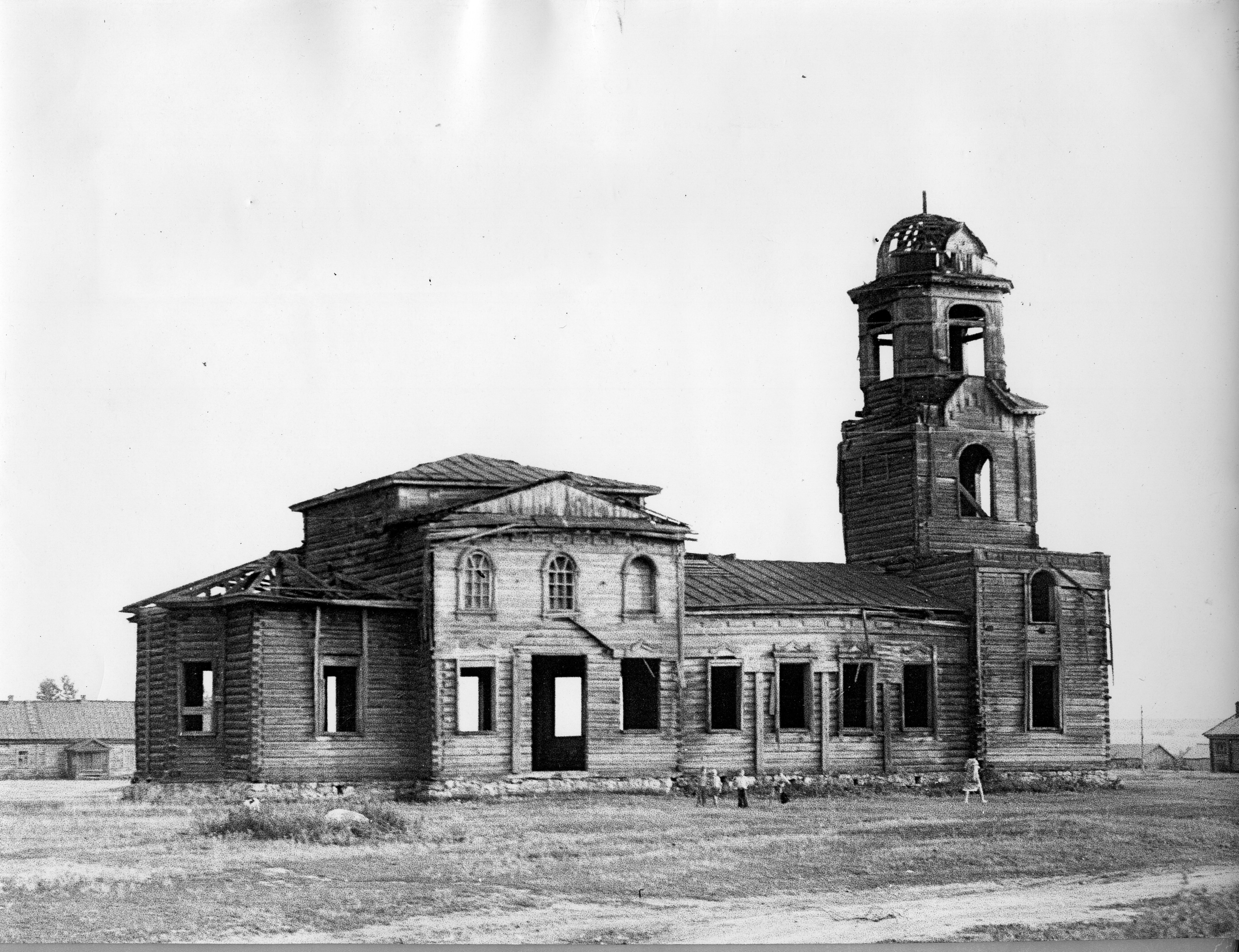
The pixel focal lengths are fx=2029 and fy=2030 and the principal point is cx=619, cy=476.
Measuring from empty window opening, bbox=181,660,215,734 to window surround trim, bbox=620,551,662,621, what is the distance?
9.77 metres

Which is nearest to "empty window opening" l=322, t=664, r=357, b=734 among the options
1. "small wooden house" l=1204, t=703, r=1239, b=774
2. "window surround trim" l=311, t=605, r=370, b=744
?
"window surround trim" l=311, t=605, r=370, b=744

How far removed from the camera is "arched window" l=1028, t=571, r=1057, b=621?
179ft

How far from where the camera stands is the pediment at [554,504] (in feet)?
156

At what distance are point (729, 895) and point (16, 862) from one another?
11875mm

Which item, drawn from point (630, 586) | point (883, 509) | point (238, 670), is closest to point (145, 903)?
point (238, 670)

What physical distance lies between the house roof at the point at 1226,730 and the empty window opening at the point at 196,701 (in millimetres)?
23714

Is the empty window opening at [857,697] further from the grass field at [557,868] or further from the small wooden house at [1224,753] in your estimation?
the small wooden house at [1224,753]

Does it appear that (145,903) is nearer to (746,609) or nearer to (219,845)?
(219,845)

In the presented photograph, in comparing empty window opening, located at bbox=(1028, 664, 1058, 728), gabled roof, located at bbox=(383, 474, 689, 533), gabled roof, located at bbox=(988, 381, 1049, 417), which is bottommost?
empty window opening, located at bbox=(1028, 664, 1058, 728)

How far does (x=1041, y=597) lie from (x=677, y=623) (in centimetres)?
1173

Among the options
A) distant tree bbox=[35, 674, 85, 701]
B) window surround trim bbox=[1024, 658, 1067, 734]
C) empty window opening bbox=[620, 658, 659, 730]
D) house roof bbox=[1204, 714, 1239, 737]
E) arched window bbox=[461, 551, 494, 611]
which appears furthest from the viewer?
distant tree bbox=[35, 674, 85, 701]

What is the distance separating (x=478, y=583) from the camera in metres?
47.3

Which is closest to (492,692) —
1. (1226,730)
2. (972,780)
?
(972,780)

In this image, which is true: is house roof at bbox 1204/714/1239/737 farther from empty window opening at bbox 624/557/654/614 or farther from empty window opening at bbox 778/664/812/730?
empty window opening at bbox 624/557/654/614
